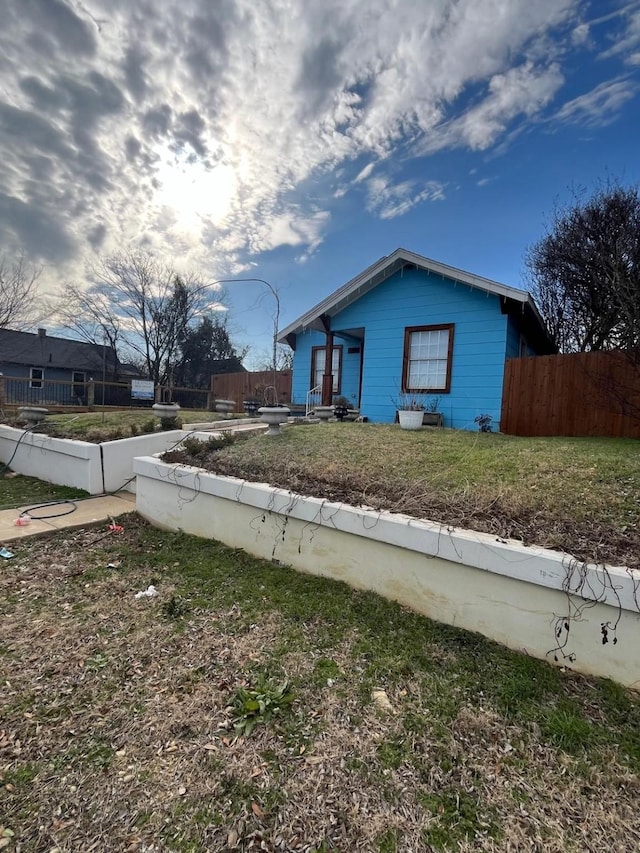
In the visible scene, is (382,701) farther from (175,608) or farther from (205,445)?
(205,445)

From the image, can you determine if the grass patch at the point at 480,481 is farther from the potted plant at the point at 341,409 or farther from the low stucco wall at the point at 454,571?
the potted plant at the point at 341,409

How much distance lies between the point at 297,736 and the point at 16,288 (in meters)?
17.8

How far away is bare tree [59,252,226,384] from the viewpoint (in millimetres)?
18141

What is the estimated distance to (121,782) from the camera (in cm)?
146

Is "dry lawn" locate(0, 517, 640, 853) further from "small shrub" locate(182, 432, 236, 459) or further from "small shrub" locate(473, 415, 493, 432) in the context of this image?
"small shrub" locate(473, 415, 493, 432)

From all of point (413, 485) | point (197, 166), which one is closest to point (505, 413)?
point (413, 485)

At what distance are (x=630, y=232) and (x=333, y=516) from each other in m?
11.1

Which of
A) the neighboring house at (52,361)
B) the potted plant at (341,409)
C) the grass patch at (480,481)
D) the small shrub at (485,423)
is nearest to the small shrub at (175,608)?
the grass patch at (480,481)

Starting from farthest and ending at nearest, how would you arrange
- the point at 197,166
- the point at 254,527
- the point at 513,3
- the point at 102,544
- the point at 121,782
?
the point at 197,166 < the point at 513,3 < the point at 102,544 < the point at 254,527 < the point at 121,782

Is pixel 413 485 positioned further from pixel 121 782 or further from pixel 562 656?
pixel 121 782

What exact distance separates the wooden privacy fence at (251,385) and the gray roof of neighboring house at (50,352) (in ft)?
27.7

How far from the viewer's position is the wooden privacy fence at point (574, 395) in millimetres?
6477

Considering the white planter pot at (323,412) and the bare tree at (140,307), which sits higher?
the bare tree at (140,307)

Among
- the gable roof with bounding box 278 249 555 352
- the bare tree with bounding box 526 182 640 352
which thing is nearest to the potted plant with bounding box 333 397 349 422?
the gable roof with bounding box 278 249 555 352
